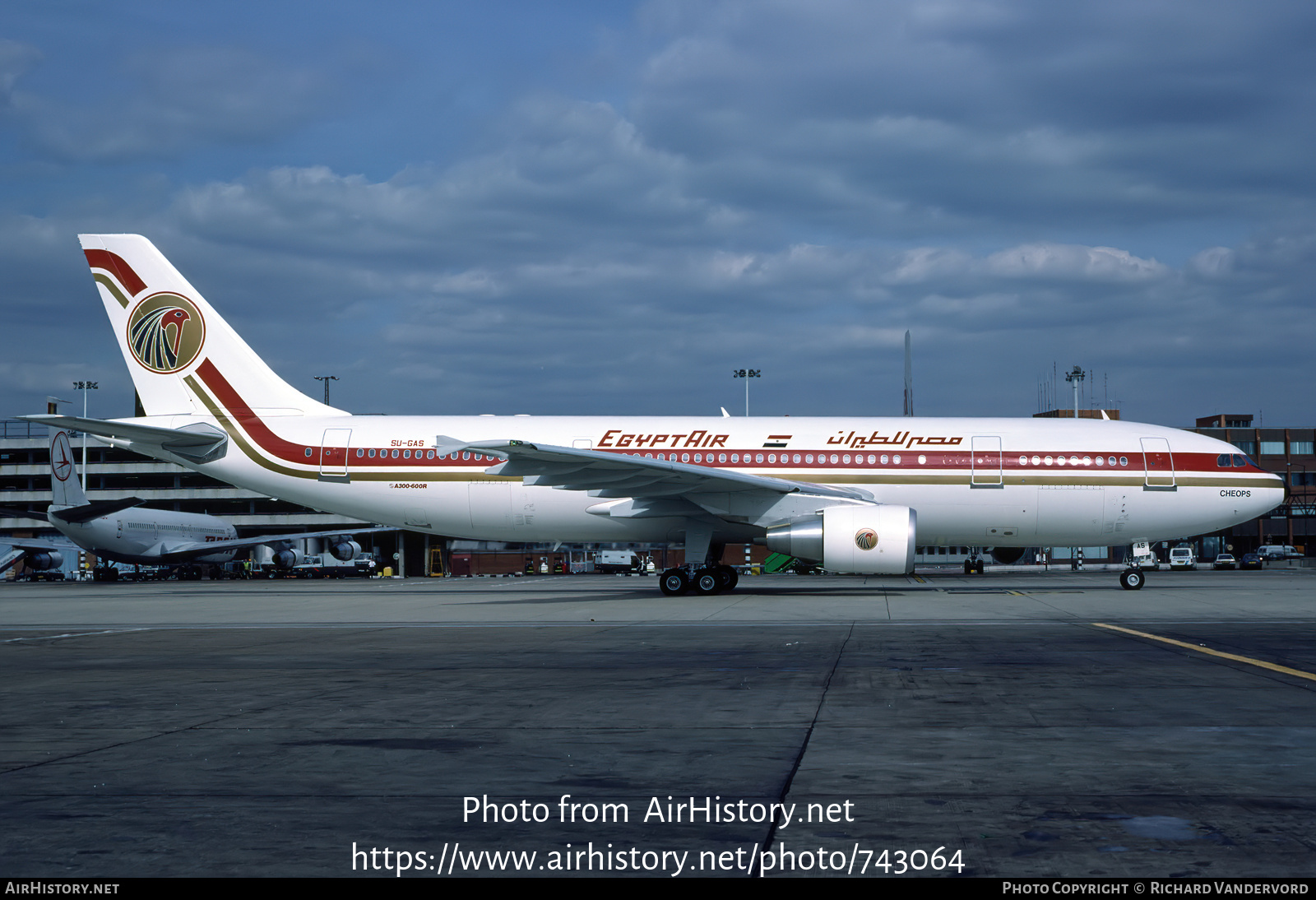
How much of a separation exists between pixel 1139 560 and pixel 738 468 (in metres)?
9.80

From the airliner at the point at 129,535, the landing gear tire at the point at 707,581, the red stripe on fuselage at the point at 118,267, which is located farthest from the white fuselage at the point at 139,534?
the landing gear tire at the point at 707,581

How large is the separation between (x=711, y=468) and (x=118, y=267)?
50.3 feet

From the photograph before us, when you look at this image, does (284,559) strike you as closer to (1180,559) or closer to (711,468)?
(711,468)

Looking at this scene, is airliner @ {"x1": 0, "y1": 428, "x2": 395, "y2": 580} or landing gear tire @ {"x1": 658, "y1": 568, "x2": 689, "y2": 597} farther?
airliner @ {"x1": 0, "y1": 428, "x2": 395, "y2": 580}

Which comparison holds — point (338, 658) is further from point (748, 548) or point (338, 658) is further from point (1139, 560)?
point (748, 548)

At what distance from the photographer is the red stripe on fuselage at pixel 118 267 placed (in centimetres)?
2672

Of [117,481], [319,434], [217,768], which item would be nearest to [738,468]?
[319,434]

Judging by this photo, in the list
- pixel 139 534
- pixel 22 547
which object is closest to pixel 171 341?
pixel 139 534

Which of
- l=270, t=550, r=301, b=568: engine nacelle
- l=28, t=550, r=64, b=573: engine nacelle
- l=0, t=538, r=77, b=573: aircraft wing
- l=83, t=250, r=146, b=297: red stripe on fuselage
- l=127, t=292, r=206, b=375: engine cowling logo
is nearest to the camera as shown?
l=127, t=292, r=206, b=375: engine cowling logo

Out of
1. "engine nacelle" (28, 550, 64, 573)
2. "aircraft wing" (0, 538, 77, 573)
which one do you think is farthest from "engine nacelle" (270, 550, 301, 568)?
"engine nacelle" (28, 550, 64, 573)

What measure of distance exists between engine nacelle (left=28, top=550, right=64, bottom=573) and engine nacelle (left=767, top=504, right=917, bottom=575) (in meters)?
62.7

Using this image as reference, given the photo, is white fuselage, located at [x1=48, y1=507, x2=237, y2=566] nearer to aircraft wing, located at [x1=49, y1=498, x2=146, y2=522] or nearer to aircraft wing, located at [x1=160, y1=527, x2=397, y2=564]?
aircraft wing, located at [x1=160, y1=527, x2=397, y2=564]

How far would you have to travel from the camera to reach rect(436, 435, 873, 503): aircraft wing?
68.9 feet

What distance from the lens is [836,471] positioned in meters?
24.6
